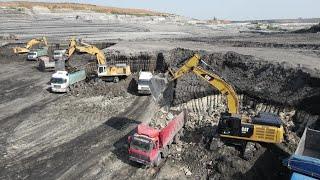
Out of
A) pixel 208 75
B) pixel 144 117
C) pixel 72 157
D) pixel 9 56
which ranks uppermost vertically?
pixel 208 75

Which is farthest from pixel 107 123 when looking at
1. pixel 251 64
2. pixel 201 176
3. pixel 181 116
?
pixel 251 64

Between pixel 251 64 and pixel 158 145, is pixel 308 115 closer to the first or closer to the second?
pixel 251 64

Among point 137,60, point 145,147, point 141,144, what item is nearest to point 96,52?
point 137,60

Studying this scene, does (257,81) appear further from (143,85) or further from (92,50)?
(92,50)

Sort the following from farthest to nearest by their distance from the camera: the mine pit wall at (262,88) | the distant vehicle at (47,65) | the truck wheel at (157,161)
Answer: the distant vehicle at (47,65)
the mine pit wall at (262,88)
the truck wheel at (157,161)

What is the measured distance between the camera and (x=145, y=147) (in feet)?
67.9

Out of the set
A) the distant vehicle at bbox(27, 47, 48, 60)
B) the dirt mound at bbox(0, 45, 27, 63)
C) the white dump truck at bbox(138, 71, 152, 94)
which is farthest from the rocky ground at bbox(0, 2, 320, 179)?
the dirt mound at bbox(0, 45, 27, 63)

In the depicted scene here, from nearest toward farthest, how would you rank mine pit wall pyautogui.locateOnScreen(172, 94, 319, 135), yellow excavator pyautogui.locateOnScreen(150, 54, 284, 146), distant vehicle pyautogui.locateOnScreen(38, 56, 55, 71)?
yellow excavator pyautogui.locateOnScreen(150, 54, 284, 146)
mine pit wall pyautogui.locateOnScreen(172, 94, 319, 135)
distant vehicle pyautogui.locateOnScreen(38, 56, 55, 71)

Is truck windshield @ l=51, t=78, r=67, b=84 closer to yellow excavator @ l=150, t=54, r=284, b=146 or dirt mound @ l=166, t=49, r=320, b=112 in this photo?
dirt mound @ l=166, t=49, r=320, b=112

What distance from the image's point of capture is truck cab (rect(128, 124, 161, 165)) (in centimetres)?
2059

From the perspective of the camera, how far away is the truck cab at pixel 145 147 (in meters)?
20.6

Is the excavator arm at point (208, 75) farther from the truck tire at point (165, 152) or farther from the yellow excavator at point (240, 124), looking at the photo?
the truck tire at point (165, 152)

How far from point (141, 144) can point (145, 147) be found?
275 millimetres

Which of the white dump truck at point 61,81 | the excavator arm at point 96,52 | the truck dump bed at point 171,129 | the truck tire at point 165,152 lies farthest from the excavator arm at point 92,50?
the truck tire at point 165,152
